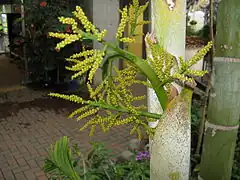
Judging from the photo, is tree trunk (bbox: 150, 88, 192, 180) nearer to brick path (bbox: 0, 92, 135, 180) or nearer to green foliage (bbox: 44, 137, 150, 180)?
green foliage (bbox: 44, 137, 150, 180)

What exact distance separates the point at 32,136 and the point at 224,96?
3.51m

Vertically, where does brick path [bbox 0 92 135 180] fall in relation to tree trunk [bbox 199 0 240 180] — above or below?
below

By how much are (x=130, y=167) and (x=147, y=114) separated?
4.69 feet

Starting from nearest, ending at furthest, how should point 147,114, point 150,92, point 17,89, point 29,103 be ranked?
point 147,114 → point 150,92 → point 29,103 → point 17,89

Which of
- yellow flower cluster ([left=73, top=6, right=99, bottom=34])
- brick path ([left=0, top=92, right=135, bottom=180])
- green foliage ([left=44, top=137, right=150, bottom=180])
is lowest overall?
brick path ([left=0, top=92, right=135, bottom=180])

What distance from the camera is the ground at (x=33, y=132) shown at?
3395 mm

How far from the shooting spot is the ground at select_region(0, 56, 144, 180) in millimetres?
3395

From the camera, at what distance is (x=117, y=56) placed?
0.78 meters

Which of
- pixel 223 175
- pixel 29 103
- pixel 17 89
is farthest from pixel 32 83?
pixel 223 175

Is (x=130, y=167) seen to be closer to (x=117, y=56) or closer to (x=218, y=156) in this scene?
(x=218, y=156)

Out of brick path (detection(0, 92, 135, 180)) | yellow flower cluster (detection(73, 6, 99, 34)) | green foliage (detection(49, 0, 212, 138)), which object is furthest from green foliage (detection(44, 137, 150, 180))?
brick path (detection(0, 92, 135, 180))

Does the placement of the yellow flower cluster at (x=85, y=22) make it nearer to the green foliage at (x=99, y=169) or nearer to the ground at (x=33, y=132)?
the green foliage at (x=99, y=169)

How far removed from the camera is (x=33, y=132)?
431cm

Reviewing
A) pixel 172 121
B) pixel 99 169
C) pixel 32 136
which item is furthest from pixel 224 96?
pixel 32 136
